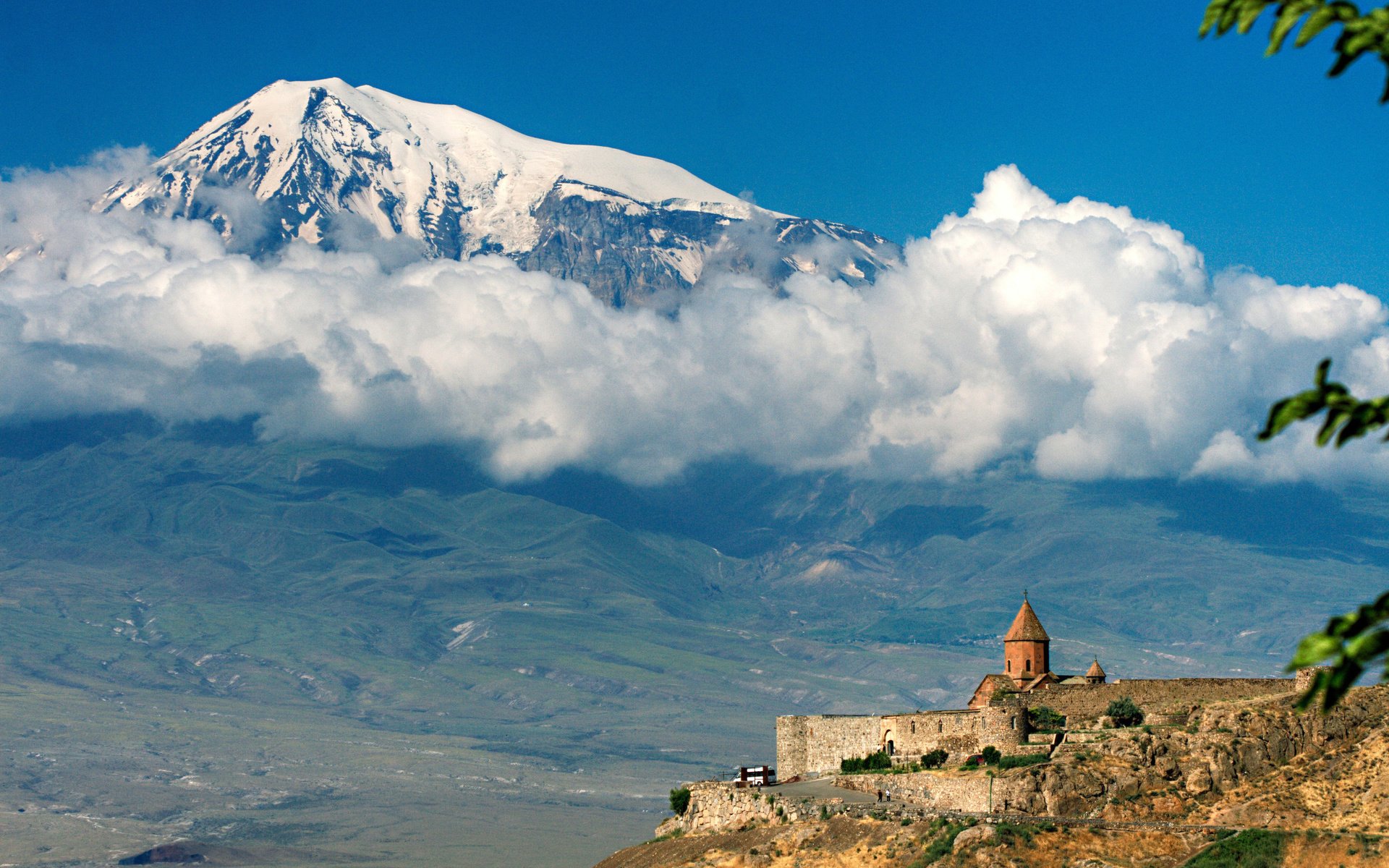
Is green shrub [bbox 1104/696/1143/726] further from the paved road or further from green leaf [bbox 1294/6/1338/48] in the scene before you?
green leaf [bbox 1294/6/1338/48]

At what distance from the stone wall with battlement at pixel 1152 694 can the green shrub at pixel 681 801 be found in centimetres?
1577

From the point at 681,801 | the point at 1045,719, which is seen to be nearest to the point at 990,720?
the point at 1045,719

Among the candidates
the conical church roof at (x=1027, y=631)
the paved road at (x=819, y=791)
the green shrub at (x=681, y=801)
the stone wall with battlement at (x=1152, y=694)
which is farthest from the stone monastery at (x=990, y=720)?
the green shrub at (x=681, y=801)

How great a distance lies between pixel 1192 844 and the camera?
53719mm

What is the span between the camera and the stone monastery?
66.4m

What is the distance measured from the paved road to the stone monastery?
8.26 feet

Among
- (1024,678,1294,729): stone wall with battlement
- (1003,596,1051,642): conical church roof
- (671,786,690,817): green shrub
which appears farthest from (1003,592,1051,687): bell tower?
(671,786,690,817): green shrub

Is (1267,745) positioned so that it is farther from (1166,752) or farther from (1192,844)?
(1192,844)

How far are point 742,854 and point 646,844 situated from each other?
1408 centimetres

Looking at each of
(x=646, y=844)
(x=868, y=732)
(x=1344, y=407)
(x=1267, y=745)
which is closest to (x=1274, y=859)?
(x=1267, y=745)

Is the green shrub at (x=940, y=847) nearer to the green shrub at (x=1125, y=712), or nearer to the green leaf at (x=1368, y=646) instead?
the green shrub at (x=1125, y=712)

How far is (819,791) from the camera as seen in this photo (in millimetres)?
69812

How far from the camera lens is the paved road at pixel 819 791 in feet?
219

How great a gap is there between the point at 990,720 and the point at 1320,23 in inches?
2252
